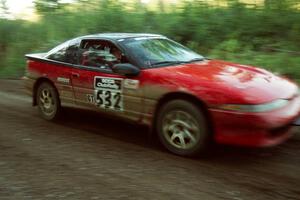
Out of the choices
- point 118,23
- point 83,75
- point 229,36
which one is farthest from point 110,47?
point 118,23

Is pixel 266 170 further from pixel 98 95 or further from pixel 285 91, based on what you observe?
pixel 98 95

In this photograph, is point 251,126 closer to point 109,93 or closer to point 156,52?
point 156,52

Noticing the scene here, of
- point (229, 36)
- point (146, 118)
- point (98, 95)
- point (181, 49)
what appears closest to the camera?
point (146, 118)

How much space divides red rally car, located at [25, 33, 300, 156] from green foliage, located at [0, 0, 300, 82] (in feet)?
10.9

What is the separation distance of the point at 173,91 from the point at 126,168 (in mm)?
1121

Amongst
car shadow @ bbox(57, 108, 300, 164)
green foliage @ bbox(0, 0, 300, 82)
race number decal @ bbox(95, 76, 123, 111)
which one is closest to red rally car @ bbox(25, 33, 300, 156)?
race number decal @ bbox(95, 76, 123, 111)

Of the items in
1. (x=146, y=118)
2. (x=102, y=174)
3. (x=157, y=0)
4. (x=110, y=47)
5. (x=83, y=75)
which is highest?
(x=157, y=0)

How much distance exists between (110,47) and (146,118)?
52.1 inches

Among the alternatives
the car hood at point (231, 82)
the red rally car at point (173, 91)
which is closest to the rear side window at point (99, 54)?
the red rally car at point (173, 91)

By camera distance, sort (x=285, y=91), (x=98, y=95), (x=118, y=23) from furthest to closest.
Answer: (x=118, y=23), (x=98, y=95), (x=285, y=91)

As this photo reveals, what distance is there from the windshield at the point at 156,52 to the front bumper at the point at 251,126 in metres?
1.38

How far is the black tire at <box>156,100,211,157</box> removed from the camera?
5.53 m

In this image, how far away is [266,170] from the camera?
520 cm

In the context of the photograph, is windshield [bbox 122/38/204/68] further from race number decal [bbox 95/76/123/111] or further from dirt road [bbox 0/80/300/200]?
dirt road [bbox 0/80/300/200]
